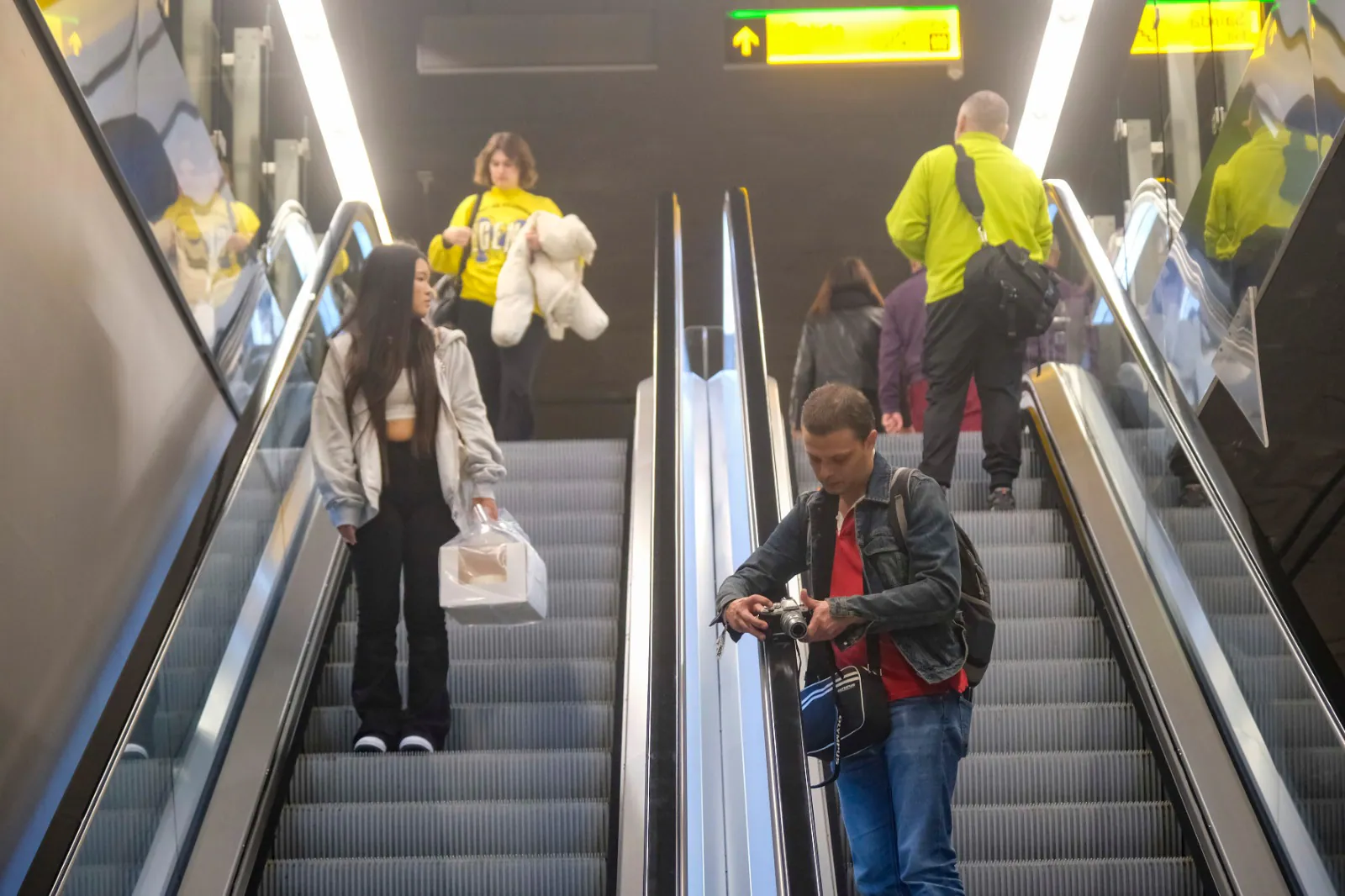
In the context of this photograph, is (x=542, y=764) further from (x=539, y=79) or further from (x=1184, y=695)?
(x=539, y=79)

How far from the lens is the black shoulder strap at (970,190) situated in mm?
6449

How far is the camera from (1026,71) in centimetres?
1202

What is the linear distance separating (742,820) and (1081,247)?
407 centimetres

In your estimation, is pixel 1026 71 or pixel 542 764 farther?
pixel 1026 71

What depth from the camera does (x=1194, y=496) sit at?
5.42 metres

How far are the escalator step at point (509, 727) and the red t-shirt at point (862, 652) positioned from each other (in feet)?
5.78

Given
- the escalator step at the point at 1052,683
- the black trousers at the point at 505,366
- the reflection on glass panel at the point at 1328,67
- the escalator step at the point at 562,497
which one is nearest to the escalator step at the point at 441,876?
the escalator step at the point at 1052,683

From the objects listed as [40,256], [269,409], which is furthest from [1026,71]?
[40,256]

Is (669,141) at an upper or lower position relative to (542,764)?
upper

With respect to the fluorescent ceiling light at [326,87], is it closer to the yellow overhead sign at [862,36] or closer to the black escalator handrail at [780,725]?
the yellow overhead sign at [862,36]

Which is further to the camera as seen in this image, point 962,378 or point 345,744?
point 962,378

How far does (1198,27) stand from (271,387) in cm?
411

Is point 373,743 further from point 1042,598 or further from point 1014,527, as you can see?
point 1014,527

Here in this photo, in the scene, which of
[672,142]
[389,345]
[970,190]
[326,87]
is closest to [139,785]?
[389,345]
